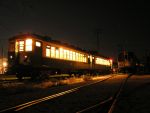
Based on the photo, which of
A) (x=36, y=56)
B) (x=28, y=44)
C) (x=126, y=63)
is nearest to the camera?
(x=36, y=56)

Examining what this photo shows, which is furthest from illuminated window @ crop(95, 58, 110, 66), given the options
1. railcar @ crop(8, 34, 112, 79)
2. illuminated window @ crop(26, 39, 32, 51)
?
illuminated window @ crop(26, 39, 32, 51)

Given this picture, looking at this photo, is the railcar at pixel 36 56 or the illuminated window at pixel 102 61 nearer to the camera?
the railcar at pixel 36 56

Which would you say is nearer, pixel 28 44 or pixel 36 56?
pixel 36 56

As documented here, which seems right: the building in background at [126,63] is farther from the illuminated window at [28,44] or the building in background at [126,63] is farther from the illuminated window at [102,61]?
the illuminated window at [28,44]

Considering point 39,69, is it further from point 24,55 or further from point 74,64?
point 74,64

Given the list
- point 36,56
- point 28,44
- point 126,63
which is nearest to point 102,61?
point 126,63

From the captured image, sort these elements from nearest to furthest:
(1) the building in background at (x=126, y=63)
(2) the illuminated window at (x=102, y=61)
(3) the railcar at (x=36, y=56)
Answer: (3) the railcar at (x=36, y=56)
(2) the illuminated window at (x=102, y=61)
(1) the building in background at (x=126, y=63)

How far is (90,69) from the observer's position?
27750 millimetres

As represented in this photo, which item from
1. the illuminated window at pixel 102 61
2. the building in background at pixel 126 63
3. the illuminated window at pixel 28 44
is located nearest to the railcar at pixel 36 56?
the illuminated window at pixel 28 44

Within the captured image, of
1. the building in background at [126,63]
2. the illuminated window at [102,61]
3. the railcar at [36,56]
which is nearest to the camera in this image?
the railcar at [36,56]

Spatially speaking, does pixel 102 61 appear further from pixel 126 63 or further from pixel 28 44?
pixel 28 44

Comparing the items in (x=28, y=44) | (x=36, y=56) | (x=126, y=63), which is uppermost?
(x=28, y=44)

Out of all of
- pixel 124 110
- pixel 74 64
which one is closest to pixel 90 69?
pixel 74 64

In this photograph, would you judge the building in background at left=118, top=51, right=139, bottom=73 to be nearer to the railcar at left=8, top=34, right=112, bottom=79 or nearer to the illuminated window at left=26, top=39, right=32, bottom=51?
the railcar at left=8, top=34, right=112, bottom=79
